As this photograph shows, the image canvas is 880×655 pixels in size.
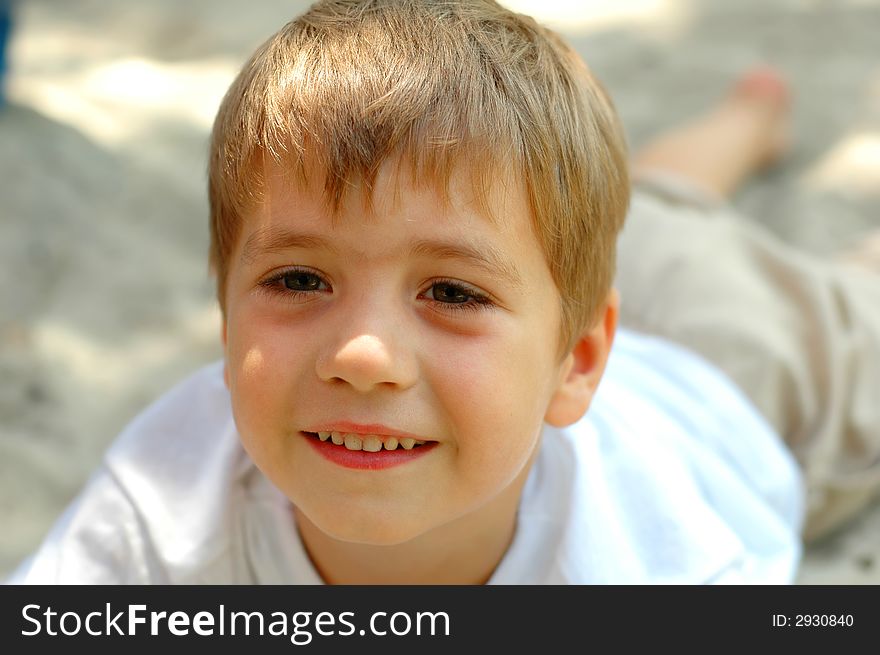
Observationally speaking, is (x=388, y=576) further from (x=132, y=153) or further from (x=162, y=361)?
(x=132, y=153)

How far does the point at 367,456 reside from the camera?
107 centimetres

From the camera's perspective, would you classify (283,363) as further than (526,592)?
No

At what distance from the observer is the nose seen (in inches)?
39.3

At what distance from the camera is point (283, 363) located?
3.48ft

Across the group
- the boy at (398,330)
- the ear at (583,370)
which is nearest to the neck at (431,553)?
the boy at (398,330)

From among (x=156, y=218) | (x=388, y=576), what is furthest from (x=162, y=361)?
(x=388, y=576)

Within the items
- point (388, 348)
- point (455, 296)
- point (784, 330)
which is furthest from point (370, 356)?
point (784, 330)

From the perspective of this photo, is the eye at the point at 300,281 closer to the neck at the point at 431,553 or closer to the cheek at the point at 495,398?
the cheek at the point at 495,398

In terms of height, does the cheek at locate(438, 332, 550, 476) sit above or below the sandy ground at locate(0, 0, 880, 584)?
below

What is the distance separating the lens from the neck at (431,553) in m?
1.28

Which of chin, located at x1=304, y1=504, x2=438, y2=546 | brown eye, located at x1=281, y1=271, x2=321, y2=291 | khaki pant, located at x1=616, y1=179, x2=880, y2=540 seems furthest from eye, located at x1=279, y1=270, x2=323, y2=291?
khaki pant, located at x1=616, y1=179, x2=880, y2=540

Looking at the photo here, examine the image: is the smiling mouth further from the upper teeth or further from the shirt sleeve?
the shirt sleeve

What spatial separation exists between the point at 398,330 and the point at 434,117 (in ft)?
0.64

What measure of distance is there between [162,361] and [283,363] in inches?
36.7
